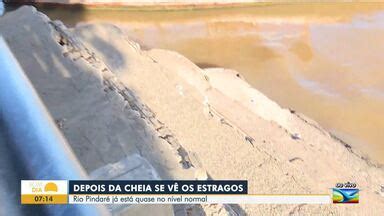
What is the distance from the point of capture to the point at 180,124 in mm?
4867

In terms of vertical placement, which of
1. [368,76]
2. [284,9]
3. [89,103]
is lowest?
[89,103]

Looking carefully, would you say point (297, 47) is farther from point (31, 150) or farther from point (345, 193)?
point (31, 150)

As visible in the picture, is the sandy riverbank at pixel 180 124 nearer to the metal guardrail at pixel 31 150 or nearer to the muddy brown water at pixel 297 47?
the muddy brown water at pixel 297 47

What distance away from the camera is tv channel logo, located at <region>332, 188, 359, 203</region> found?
4.16 metres

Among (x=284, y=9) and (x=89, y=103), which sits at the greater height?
(x=284, y=9)

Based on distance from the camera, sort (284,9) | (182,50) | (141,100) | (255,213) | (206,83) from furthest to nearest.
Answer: (284,9), (182,50), (206,83), (141,100), (255,213)

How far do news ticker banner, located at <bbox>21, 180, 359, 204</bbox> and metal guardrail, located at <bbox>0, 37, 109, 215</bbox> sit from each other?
45mm

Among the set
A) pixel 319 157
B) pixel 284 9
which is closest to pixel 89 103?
pixel 319 157

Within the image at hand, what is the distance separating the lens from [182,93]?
569 cm

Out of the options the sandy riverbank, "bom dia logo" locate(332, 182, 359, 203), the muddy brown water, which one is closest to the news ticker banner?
"bom dia logo" locate(332, 182, 359, 203)

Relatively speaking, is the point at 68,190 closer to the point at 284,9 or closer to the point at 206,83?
the point at 206,83

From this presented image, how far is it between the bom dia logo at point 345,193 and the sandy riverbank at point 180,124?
80 mm

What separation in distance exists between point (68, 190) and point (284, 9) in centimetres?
1031

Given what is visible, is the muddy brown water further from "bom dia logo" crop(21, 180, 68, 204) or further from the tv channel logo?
"bom dia logo" crop(21, 180, 68, 204)
